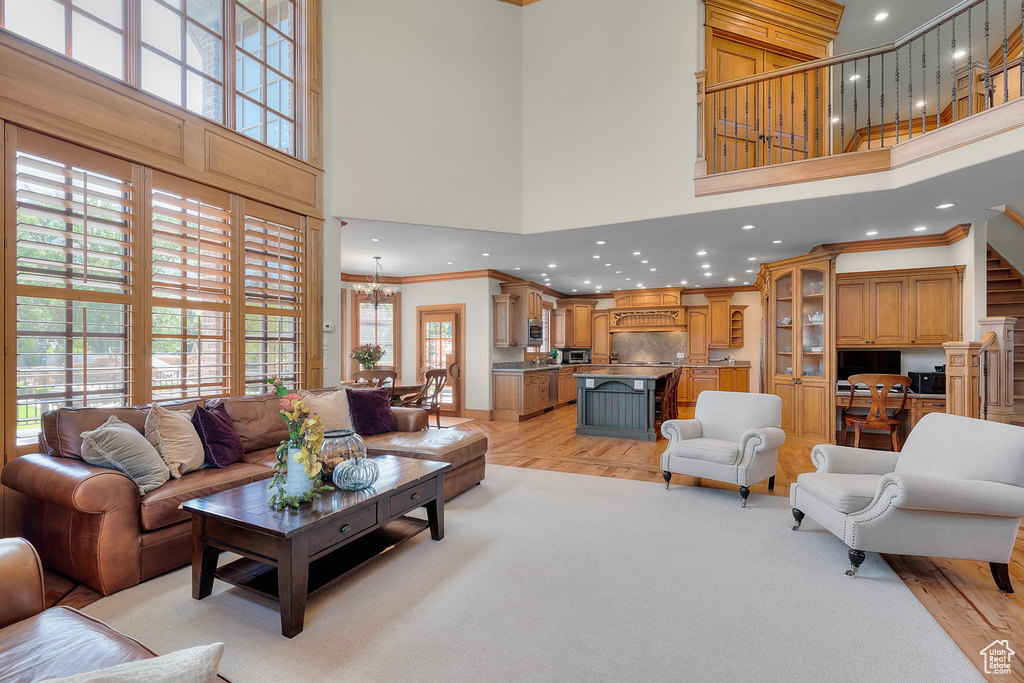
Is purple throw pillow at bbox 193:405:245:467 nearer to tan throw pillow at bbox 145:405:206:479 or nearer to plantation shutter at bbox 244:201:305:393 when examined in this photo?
tan throw pillow at bbox 145:405:206:479

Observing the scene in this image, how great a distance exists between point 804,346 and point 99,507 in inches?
297

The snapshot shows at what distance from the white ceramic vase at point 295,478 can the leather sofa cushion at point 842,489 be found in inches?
118

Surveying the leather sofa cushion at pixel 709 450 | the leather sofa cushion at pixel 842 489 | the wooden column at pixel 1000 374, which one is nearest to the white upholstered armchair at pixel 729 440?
the leather sofa cushion at pixel 709 450

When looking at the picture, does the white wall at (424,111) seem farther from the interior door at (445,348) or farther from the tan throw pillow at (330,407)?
the interior door at (445,348)

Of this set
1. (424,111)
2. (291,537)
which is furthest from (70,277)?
(424,111)

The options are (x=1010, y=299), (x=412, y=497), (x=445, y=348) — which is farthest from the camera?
(x=445, y=348)

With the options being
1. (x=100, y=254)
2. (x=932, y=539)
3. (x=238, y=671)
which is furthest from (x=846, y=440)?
(x=100, y=254)

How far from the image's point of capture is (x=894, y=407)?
5688mm

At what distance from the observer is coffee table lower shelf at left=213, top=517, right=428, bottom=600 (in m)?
2.22

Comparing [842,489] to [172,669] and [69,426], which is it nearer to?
[172,669]

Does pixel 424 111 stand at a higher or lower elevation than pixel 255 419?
higher

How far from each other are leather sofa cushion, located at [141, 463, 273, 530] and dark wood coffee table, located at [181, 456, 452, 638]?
1.04ft

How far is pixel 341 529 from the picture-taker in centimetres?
230

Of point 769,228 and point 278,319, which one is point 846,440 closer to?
point 769,228
